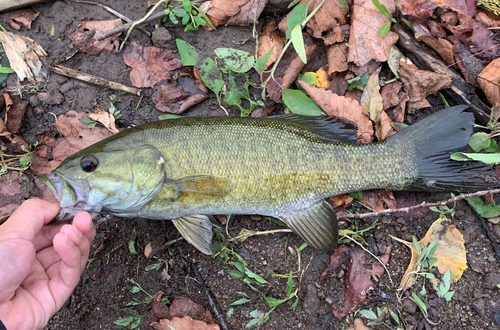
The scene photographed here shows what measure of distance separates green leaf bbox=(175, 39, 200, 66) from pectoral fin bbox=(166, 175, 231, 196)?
4.41ft

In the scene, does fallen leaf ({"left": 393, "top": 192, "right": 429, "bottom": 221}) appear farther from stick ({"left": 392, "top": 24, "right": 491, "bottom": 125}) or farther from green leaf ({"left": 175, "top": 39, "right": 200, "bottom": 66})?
green leaf ({"left": 175, "top": 39, "right": 200, "bottom": 66})

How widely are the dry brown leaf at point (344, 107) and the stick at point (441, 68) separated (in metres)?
0.73

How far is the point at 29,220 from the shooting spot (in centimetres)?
240

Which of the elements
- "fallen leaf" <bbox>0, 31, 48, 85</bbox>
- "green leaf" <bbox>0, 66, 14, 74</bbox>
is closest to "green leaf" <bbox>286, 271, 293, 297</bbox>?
"fallen leaf" <bbox>0, 31, 48, 85</bbox>

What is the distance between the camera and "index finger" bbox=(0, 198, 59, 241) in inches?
92.1

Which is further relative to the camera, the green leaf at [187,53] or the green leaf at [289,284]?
the green leaf at [187,53]

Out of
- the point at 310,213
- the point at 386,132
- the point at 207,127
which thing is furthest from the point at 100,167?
the point at 386,132

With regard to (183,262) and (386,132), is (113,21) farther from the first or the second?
(386,132)

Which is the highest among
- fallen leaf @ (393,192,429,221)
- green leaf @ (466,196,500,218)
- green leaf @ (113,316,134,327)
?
green leaf @ (466,196,500,218)

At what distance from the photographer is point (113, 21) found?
3.54 meters

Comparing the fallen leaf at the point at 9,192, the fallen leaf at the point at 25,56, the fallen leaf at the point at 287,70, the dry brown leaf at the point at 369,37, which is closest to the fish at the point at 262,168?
the fallen leaf at the point at 287,70

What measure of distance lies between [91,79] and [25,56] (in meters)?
0.73

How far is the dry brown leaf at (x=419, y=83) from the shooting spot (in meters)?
3.05

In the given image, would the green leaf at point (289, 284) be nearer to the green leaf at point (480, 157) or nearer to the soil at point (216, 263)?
the soil at point (216, 263)
